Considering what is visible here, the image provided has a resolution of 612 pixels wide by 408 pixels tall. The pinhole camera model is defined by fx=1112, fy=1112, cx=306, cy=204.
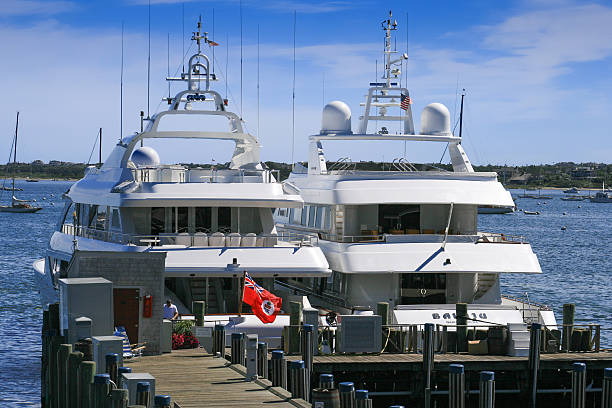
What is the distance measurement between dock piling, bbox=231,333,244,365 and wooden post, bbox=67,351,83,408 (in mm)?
3629

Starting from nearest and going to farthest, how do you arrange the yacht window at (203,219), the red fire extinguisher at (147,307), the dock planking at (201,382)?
the dock planking at (201,382) < the red fire extinguisher at (147,307) < the yacht window at (203,219)

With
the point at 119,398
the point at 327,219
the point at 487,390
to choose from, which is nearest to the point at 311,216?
the point at 327,219

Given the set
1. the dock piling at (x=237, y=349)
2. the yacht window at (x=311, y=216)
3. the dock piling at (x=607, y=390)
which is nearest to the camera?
the dock piling at (x=607, y=390)

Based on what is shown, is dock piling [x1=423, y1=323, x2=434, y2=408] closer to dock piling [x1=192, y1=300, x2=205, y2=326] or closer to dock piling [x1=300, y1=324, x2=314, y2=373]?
dock piling [x1=300, y1=324, x2=314, y2=373]

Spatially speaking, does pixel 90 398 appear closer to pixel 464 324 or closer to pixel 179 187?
pixel 464 324

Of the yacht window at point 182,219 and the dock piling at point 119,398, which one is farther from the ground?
the yacht window at point 182,219

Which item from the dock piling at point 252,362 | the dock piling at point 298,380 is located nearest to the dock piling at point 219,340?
the dock piling at point 252,362

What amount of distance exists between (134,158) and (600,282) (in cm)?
3716

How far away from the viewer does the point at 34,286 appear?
56.8m

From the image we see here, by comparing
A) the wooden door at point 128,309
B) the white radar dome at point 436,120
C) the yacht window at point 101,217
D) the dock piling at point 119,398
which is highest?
the white radar dome at point 436,120

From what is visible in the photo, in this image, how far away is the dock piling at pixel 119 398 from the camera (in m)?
16.5

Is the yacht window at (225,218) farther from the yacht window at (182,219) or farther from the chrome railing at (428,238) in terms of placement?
the chrome railing at (428,238)

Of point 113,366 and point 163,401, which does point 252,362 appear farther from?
point 163,401

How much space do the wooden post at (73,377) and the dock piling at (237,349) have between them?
3.63 meters
